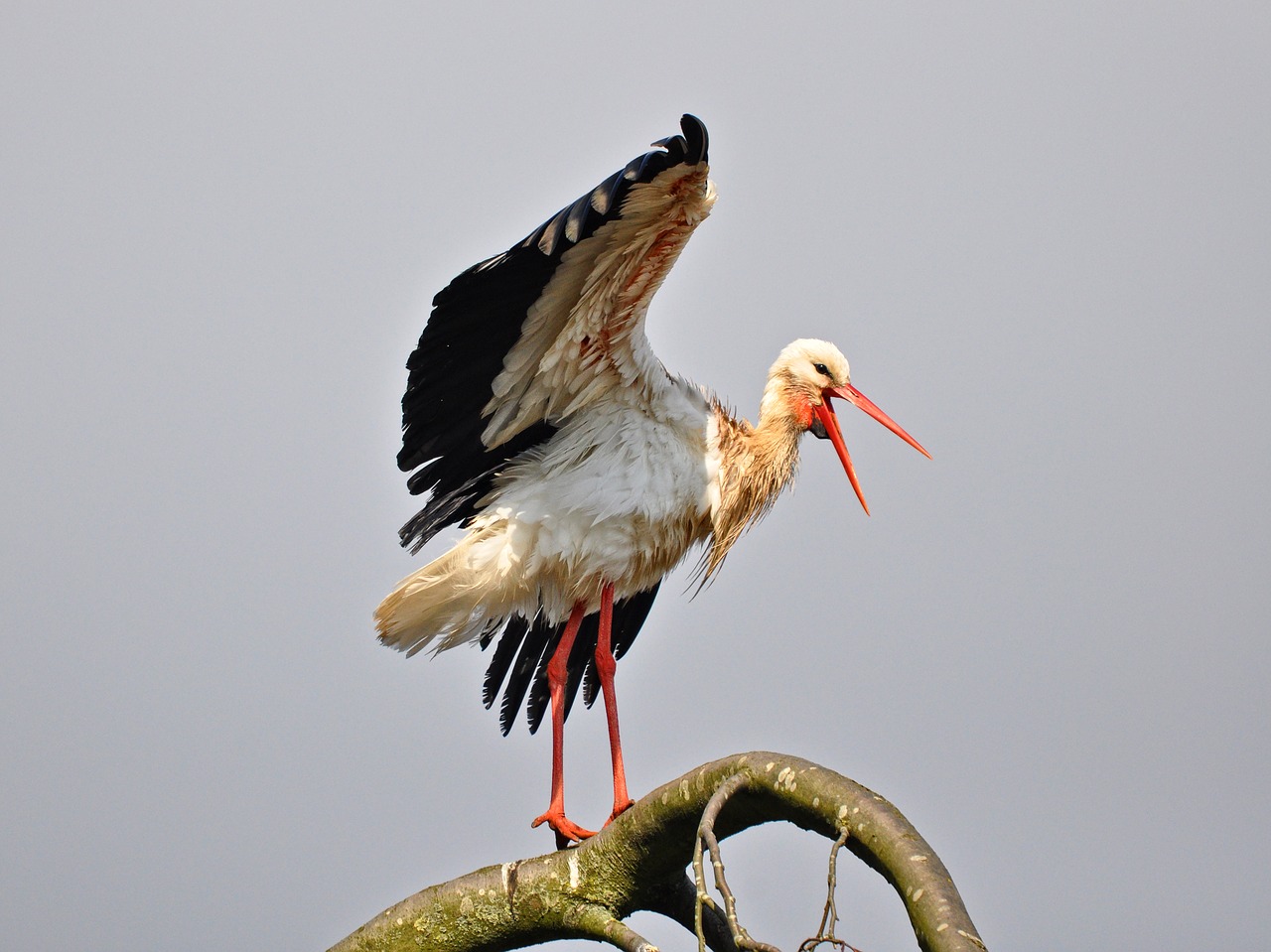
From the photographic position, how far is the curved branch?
3461 mm

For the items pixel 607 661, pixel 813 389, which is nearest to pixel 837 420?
pixel 813 389

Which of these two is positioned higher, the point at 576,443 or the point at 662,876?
the point at 576,443

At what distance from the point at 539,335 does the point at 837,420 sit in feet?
5.33

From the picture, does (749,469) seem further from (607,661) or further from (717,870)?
(717,870)

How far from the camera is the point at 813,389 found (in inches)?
253

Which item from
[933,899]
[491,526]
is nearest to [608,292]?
[491,526]

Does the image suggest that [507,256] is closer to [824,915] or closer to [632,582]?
[632,582]

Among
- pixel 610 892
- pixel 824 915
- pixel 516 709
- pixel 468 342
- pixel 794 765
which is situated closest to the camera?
pixel 824 915

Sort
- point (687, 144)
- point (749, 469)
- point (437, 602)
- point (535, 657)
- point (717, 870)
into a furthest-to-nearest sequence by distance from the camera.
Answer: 1. point (535, 657)
2. point (749, 469)
3. point (437, 602)
4. point (687, 144)
5. point (717, 870)

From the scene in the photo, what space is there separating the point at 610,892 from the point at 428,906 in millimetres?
718

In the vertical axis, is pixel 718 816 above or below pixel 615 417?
below

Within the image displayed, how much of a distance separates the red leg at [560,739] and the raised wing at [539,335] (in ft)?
2.25

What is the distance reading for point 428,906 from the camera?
506cm

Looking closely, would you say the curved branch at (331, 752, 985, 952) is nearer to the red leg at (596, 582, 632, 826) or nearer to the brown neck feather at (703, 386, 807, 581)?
the red leg at (596, 582, 632, 826)
